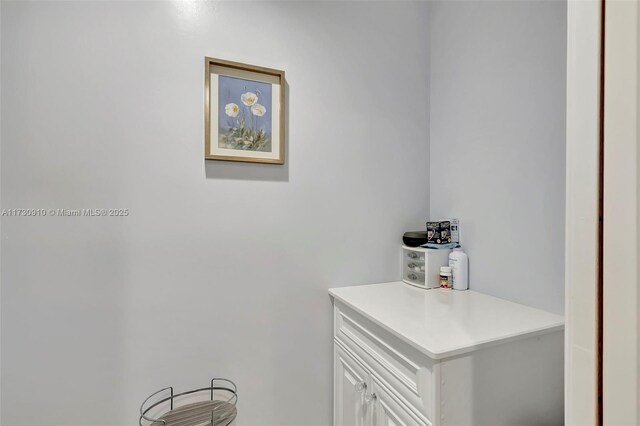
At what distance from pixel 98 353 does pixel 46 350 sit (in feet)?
0.46

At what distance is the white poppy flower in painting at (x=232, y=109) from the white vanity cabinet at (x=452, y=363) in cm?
85

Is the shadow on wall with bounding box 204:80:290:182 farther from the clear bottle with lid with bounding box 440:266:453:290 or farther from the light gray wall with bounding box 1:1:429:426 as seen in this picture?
the clear bottle with lid with bounding box 440:266:453:290

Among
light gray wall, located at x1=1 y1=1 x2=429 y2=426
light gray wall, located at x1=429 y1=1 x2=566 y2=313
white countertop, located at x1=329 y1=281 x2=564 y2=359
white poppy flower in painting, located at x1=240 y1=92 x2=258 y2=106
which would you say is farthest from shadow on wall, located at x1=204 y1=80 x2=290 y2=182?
light gray wall, located at x1=429 y1=1 x2=566 y2=313

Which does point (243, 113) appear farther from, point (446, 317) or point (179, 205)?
point (446, 317)

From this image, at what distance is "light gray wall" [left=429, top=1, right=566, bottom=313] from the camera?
38.9 inches

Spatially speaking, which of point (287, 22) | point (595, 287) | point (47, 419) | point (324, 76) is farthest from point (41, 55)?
point (595, 287)

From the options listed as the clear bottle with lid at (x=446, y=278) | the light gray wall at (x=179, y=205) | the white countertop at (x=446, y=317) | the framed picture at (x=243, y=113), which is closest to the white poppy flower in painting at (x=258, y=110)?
the framed picture at (x=243, y=113)

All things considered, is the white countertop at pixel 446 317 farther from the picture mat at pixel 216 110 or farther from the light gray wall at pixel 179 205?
the picture mat at pixel 216 110

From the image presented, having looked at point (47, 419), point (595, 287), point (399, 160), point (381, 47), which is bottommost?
point (47, 419)

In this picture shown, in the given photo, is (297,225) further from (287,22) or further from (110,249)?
(287,22)

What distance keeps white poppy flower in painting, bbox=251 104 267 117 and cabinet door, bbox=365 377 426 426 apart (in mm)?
1055

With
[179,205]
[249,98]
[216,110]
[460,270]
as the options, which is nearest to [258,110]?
[249,98]

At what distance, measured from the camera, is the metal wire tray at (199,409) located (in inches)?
38.2

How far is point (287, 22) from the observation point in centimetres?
124
